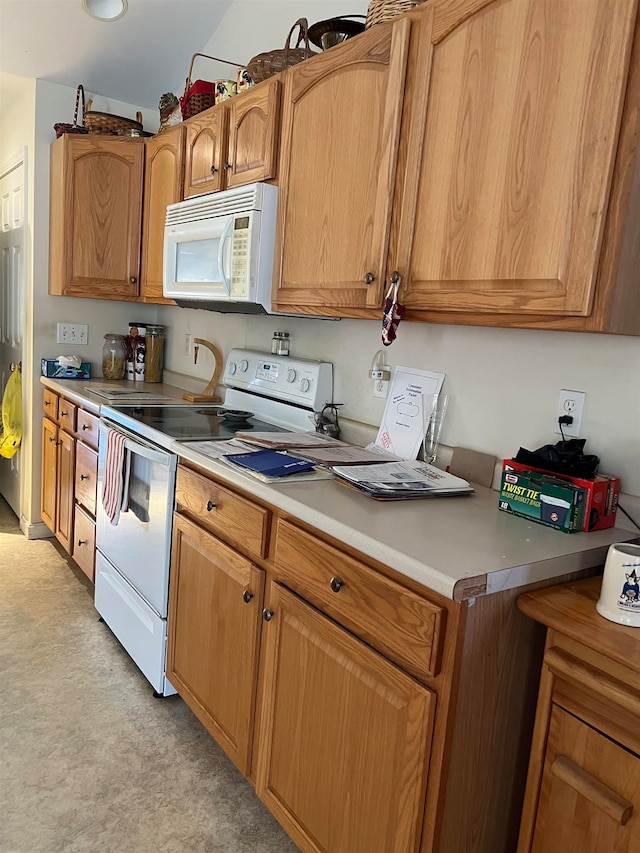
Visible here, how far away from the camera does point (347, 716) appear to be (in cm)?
130

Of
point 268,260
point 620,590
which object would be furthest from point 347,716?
point 268,260

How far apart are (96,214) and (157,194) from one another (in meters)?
0.38

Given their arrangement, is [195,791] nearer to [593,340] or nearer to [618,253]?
[593,340]

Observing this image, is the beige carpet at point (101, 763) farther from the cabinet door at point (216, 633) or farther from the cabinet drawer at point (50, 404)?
the cabinet drawer at point (50, 404)

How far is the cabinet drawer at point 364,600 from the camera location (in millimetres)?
1109

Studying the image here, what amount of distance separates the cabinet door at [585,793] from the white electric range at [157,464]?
4.18ft

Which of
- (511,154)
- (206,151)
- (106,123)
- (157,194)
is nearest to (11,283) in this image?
(106,123)

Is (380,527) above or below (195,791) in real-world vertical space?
Result: above

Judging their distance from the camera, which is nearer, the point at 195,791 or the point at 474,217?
the point at 474,217

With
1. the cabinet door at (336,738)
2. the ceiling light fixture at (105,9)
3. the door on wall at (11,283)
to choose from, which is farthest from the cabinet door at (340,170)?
the door on wall at (11,283)

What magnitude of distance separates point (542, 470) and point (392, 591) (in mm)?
490

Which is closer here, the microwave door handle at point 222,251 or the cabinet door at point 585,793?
the cabinet door at point 585,793

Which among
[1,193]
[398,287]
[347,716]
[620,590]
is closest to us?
[620,590]

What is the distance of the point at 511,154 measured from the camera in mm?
1342
